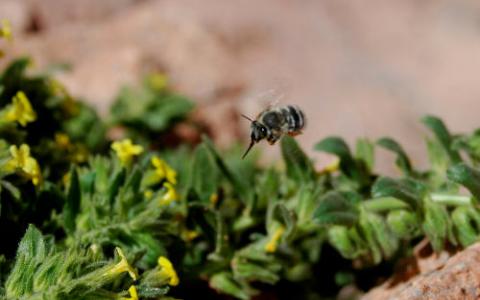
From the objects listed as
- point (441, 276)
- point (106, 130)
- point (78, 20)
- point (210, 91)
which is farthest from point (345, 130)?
point (441, 276)

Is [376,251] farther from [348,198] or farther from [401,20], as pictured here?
[401,20]

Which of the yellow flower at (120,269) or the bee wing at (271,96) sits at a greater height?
the bee wing at (271,96)

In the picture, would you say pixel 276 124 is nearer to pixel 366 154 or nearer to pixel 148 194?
pixel 148 194

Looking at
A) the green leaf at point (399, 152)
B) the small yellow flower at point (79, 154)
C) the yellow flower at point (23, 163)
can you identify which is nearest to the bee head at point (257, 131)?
the green leaf at point (399, 152)

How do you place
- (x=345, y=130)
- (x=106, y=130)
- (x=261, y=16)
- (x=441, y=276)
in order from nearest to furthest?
(x=441, y=276) → (x=106, y=130) → (x=345, y=130) → (x=261, y=16)

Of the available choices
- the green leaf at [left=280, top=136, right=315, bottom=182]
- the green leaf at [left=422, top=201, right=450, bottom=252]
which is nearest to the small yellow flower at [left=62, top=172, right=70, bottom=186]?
the green leaf at [left=280, top=136, right=315, bottom=182]

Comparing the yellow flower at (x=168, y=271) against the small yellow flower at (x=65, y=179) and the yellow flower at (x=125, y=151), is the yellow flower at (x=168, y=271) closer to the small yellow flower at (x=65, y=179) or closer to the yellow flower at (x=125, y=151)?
the yellow flower at (x=125, y=151)
